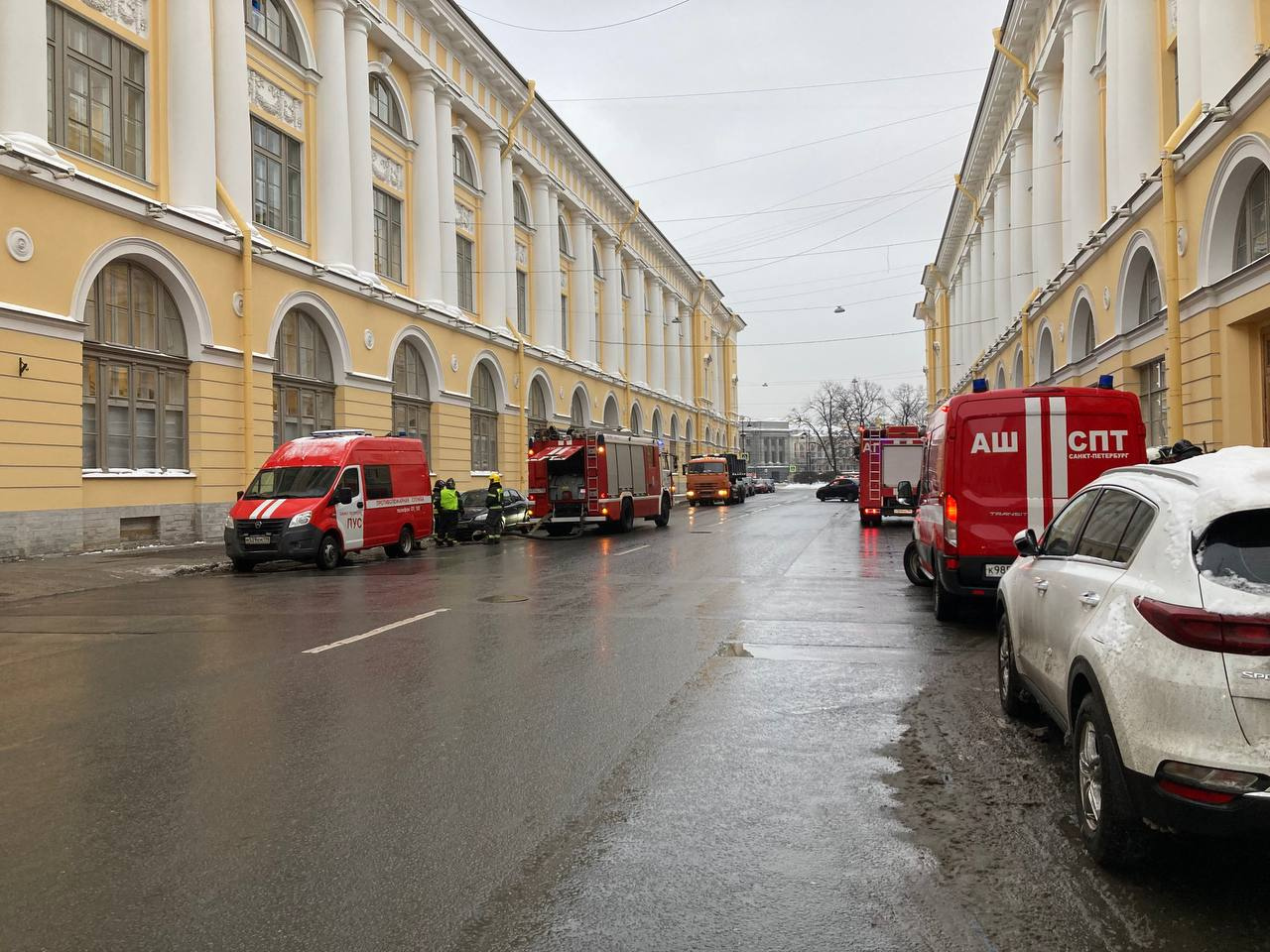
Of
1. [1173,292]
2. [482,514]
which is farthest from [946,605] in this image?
[482,514]

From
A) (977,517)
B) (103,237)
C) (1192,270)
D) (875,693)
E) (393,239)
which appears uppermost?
(393,239)

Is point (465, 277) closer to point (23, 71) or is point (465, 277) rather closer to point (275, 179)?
point (275, 179)

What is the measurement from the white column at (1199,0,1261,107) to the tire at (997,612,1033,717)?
42.4 ft

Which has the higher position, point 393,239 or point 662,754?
point 393,239

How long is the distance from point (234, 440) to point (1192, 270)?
1945 cm

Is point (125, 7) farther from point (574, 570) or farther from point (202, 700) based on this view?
point (202, 700)

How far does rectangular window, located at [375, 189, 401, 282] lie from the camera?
28.9m

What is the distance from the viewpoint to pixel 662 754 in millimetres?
5305

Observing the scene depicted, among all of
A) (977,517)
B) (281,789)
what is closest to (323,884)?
(281,789)

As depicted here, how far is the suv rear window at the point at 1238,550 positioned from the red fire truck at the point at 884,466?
2664 centimetres

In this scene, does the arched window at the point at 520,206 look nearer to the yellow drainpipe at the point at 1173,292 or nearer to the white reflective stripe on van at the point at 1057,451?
the yellow drainpipe at the point at 1173,292

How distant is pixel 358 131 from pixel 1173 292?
2057 cm

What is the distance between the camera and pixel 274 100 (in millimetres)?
24328

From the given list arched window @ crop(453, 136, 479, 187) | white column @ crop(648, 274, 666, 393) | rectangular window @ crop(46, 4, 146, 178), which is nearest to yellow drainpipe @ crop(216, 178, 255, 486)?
rectangular window @ crop(46, 4, 146, 178)
